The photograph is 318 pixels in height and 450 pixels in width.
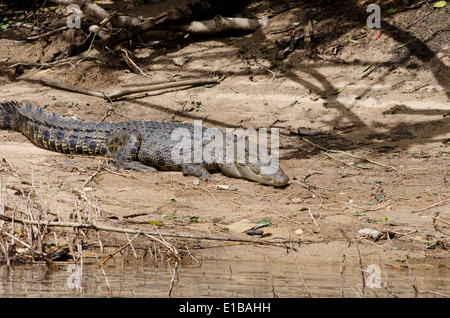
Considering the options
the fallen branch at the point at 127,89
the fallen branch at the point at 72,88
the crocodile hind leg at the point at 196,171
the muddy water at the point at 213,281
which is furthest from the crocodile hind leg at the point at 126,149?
the muddy water at the point at 213,281

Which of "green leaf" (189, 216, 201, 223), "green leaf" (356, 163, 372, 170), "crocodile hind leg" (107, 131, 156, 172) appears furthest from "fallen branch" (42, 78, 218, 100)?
"green leaf" (189, 216, 201, 223)

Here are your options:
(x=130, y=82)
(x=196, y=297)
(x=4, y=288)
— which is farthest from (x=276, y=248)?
(x=130, y=82)

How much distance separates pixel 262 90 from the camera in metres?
9.75

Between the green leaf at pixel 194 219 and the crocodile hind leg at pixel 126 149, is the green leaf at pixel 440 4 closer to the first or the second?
the crocodile hind leg at pixel 126 149

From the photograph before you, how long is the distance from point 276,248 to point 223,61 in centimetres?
652

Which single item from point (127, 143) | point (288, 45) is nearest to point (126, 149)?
point (127, 143)

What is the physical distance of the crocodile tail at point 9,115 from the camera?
8.52m

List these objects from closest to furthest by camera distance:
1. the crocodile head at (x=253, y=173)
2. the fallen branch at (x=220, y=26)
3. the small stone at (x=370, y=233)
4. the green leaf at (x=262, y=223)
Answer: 1. the small stone at (x=370, y=233)
2. the green leaf at (x=262, y=223)
3. the crocodile head at (x=253, y=173)
4. the fallen branch at (x=220, y=26)

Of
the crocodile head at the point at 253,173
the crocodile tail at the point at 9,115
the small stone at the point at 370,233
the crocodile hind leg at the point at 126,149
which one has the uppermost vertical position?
the crocodile tail at the point at 9,115

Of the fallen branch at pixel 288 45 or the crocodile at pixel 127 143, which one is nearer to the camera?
the crocodile at pixel 127 143

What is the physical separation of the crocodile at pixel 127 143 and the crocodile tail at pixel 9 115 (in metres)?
0.28

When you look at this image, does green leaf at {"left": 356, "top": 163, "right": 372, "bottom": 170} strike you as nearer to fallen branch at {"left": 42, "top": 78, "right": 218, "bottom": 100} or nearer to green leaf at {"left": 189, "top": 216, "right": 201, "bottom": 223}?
green leaf at {"left": 189, "top": 216, "right": 201, "bottom": 223}

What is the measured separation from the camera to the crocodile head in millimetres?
6344
